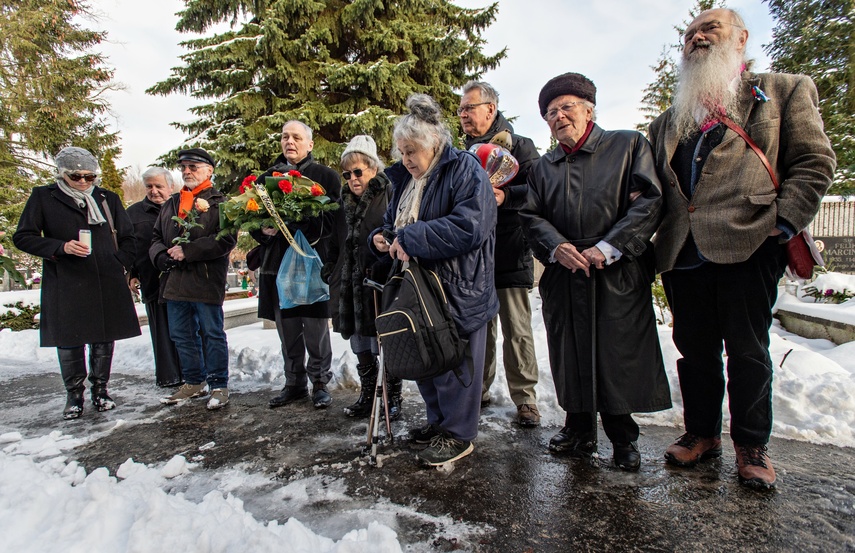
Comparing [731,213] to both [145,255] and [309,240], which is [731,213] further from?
[145,255]

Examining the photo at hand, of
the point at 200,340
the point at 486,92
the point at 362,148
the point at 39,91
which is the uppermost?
the point at 39,91

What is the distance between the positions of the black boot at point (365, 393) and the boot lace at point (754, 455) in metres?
2.38

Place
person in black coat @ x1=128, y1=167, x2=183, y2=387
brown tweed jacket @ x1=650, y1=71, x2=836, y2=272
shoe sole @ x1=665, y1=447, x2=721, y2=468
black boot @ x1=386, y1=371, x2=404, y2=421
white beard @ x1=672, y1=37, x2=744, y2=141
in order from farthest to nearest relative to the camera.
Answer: person in black coat @ x1=128, y1=167, x2=183, y2=387 → black boot @ x1=386, y1=371, x2=404, y2=421 → shoe sole @ x1=665, y1=447, x2=721, y2=468 → white beard @ x1=672, y1=37, x2=744, y2=141 → brown tweed jacket @ x1=650, y1=71, x2=836, y2=272

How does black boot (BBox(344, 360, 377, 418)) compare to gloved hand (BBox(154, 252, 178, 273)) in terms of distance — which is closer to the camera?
black boot (BBox(344, 360, 377, 418))

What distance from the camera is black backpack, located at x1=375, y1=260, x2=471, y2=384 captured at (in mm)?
2512

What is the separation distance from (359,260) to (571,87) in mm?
1828

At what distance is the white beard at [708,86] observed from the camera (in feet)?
8.07

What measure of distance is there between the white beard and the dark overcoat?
0.87ft

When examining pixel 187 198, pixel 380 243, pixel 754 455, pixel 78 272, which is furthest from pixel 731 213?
pixel 78 272

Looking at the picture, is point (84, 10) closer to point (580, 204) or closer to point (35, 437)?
point (35, 437)

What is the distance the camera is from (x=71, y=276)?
4.14 metres

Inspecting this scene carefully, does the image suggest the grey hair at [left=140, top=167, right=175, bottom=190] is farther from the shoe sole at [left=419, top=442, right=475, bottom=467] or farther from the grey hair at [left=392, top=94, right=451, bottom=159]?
the shoe sole at [left=419, top=442, right=475, bottom=467]

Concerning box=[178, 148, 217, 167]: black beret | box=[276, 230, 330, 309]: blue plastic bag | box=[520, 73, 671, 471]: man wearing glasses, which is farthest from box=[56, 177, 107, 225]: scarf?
box=[520, 73, 671, 471]: man wearing glasses

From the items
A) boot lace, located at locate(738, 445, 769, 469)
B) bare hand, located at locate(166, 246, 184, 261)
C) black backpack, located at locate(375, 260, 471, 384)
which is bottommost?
boot lace, located at locate(738, 445, 769, 469)
